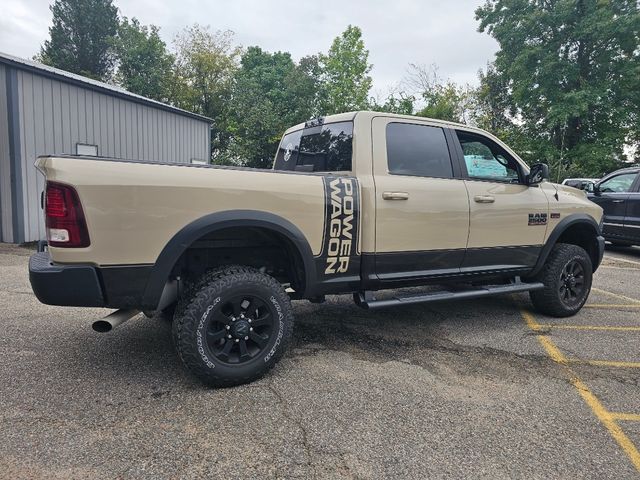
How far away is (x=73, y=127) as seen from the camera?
9281 millimetres

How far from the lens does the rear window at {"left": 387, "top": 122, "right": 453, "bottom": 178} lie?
3.68m

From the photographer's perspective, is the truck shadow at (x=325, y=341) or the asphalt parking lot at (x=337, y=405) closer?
the asphalt parking lot at (x=337, y=405)

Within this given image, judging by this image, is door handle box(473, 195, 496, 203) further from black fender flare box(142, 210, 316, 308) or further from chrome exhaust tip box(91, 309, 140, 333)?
chrome exhaust tip box(91, 309, 140, 333)

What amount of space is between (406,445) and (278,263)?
1678mm

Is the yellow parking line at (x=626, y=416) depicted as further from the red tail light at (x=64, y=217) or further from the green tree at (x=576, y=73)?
the green tree at (x=576, y=73)

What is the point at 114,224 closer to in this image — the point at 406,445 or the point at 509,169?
the point at 406,445

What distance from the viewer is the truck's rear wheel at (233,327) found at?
2.80 meters

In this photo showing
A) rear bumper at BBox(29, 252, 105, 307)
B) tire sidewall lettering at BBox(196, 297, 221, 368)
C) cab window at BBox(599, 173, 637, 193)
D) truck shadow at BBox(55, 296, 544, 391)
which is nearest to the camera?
rear bumper at BBox(29, 252, 105, 307)

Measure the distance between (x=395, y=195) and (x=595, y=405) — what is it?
1941 mm

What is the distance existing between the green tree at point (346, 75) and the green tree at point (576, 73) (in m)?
8.73

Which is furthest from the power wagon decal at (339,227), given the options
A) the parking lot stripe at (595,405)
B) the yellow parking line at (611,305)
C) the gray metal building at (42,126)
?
the gray metal building at (42,126)

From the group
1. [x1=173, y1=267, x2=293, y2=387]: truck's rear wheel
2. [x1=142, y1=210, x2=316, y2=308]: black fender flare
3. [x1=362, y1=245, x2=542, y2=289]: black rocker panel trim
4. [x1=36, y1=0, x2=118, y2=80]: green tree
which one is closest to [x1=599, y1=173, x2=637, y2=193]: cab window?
[x1=362, y1=245, x2=542, y2=289]: black rocker panel trim

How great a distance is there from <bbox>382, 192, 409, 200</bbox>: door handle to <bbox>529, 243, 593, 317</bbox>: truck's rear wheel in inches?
82.3

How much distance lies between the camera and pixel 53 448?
2.24 m
